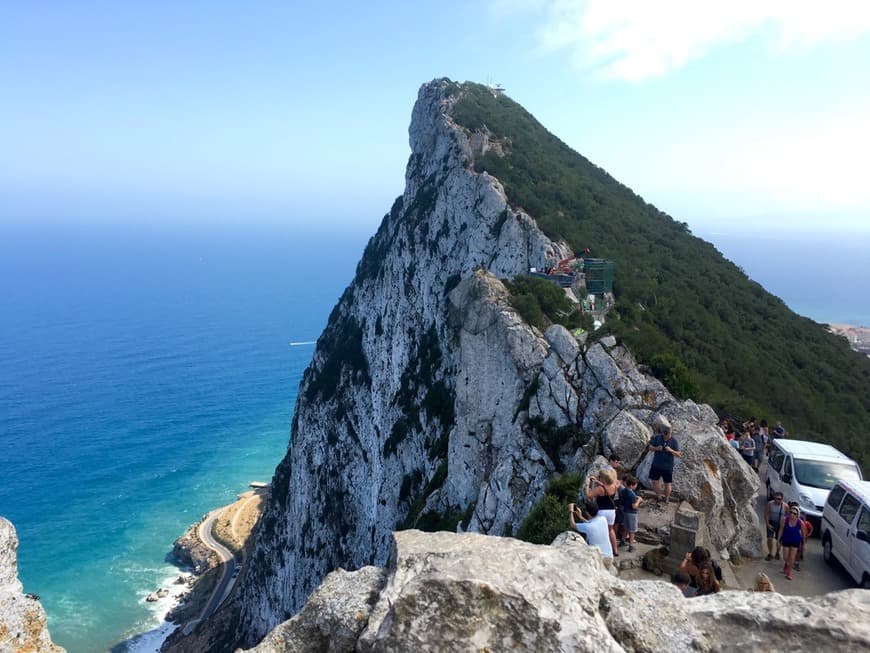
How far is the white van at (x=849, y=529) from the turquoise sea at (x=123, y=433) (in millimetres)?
53920

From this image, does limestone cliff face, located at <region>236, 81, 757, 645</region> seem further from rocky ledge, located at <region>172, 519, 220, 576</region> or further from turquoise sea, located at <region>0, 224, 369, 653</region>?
turquoise sea, located at <region>0, 224, 369, 653</region>

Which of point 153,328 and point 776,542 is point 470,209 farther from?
point 153,328

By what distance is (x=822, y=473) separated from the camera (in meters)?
13.2

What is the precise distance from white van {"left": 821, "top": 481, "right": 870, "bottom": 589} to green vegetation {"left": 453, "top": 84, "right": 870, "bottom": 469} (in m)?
6.38

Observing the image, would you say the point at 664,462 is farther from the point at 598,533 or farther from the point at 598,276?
the point at 598,276

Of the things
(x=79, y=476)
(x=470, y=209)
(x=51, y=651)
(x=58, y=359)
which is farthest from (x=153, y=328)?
(x=51, y=651)

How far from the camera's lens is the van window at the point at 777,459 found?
14.1 metres

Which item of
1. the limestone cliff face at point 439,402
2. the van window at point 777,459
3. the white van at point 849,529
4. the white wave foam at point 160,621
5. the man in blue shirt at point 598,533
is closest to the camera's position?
the man in blue shirt at point 598,533

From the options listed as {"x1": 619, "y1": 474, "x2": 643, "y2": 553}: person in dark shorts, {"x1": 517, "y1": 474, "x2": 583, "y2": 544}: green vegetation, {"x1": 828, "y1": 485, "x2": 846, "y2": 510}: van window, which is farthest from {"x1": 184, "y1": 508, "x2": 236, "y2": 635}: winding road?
{"x1": 828, "y1": 485, "x2": 846, "y2": 510}: van window

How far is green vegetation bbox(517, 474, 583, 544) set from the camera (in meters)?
11.1

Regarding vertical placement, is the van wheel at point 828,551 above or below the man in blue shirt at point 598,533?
below

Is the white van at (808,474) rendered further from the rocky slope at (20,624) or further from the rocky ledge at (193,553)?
the rocky ledge at (193,553)

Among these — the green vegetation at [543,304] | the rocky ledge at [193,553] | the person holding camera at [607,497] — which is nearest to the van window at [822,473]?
the person holding camera at [607,497]

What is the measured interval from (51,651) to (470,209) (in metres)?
30.1
